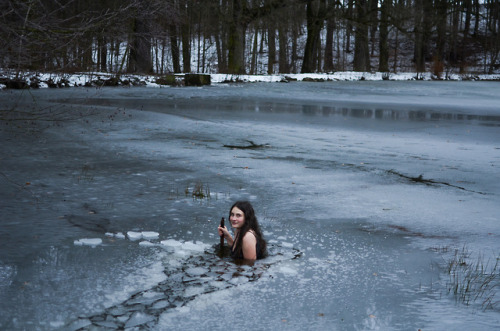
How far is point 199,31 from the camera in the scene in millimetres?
36781

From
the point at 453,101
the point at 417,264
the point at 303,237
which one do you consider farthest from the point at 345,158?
the point at 453,101

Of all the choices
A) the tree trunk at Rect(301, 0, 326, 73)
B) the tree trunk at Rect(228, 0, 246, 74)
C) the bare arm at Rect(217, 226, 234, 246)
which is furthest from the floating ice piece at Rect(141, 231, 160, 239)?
the tree trunk at Rect(301, 0, 326, 73)

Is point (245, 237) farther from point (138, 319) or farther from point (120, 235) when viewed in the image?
point (138, 319)

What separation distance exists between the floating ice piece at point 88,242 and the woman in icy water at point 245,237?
37.5 inches

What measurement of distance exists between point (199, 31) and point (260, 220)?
107 ft

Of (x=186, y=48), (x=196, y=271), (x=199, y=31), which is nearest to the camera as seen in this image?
(x=196, y=271)

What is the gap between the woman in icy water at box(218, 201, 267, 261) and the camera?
173 inches

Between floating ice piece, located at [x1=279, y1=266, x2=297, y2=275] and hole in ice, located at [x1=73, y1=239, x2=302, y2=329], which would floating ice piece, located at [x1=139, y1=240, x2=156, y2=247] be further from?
floating ice piece, located at [x1=279, y1=266, x2=297, y2=275]

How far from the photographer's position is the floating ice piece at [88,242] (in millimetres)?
4613

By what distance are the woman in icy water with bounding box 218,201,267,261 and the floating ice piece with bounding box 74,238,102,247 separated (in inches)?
37.5

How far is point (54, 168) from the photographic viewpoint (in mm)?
7504

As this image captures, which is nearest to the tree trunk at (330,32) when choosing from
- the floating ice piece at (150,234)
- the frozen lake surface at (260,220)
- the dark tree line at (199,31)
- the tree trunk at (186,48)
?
the dark tree line at (199,31)

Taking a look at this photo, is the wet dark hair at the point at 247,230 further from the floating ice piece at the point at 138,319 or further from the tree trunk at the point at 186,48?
the tree trunk at the point at 186,48

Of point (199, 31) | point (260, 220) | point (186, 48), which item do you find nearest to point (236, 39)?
point (186, 48)
